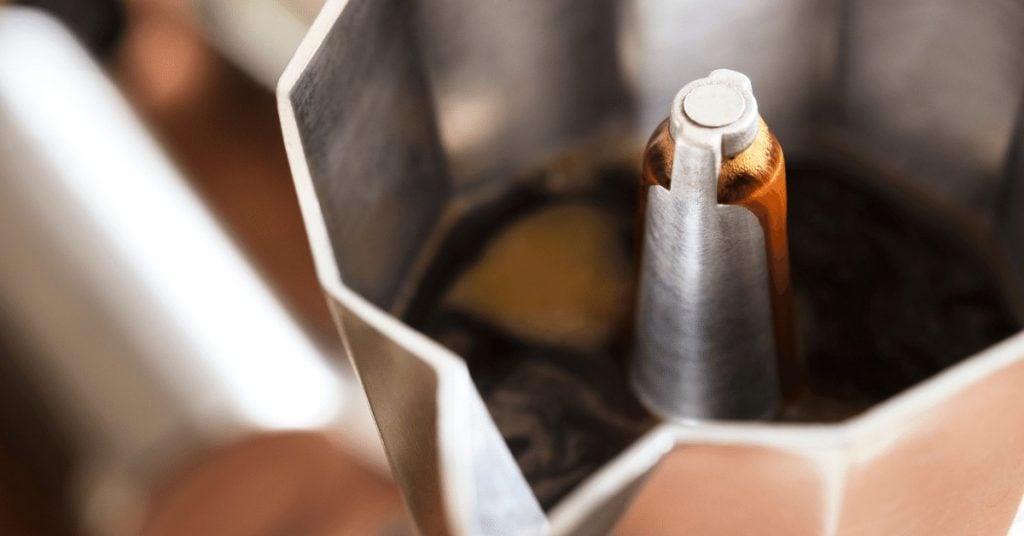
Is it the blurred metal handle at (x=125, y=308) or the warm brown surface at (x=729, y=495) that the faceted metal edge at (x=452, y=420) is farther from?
the blurred metal handle at (x=125, y=308)

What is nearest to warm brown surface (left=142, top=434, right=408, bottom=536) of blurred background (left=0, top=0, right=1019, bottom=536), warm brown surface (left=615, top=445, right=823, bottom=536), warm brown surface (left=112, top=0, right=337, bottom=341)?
blurred background (left=0, top=0, right=1019, bottom=536)

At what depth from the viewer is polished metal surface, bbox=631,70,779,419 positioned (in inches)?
14.3

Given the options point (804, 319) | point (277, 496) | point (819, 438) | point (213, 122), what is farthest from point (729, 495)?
point (213, 122)

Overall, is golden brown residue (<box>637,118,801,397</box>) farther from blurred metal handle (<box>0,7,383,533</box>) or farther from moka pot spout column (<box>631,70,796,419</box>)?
blurred metal handle (<box>0,7,383,533</box>)

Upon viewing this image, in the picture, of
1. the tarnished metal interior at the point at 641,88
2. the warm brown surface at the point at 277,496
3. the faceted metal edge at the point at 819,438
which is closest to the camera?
the faceted metal edge at the point at 819,438

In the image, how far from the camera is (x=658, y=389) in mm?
442

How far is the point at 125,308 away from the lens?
22.4 inches

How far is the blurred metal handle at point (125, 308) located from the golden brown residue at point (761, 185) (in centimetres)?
21

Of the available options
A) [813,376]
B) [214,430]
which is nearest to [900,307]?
[813,376]

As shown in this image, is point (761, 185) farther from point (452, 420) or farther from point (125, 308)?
point (125, 308)

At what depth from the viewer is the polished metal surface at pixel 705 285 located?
362mm

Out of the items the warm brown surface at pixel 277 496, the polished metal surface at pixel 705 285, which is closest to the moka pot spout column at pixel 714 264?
the polished metal surface at pixel 705 285

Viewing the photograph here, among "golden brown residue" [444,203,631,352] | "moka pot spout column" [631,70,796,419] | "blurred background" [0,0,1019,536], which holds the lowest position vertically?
"blurred background" [0,0,1019,536]

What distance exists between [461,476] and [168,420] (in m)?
0.30
